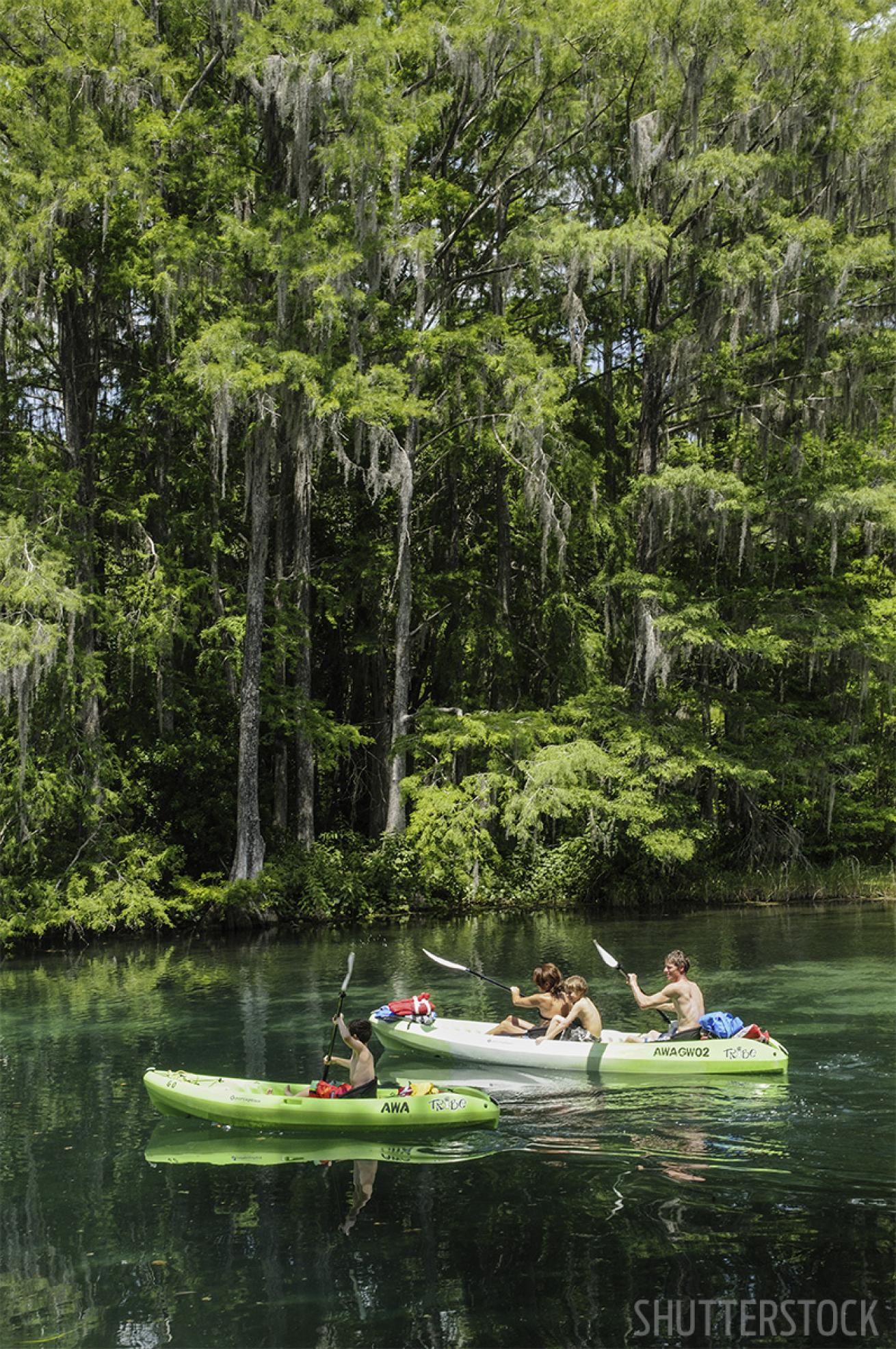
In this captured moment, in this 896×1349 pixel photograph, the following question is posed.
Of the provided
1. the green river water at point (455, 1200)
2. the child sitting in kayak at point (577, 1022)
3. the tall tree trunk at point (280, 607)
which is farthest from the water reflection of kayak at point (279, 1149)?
the tall tree trunk at point (280, 607)

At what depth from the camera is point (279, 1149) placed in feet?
32.9

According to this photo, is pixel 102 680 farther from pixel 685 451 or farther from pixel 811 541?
pixel 811 541

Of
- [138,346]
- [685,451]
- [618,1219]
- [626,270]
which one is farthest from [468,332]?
[618,1219]

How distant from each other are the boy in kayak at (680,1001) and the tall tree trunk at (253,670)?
10.9 m

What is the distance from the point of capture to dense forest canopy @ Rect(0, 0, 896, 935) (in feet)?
70.4

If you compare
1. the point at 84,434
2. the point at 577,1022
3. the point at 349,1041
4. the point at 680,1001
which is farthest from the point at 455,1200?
the point at 84,434

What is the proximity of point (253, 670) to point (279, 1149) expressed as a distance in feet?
43.3

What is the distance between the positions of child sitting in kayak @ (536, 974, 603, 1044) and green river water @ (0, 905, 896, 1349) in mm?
464

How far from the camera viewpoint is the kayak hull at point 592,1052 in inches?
455

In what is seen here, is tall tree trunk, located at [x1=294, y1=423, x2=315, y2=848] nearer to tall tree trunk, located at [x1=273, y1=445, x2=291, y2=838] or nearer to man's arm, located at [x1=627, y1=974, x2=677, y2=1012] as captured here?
tall tree trunk, located at [x1=273, y1=445, x2=291, y2=838]

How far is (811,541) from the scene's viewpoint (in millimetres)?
25625

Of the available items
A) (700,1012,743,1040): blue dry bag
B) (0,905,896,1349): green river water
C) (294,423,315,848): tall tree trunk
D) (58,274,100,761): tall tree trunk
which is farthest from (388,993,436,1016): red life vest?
(294,423,315,848): tall tree trunk

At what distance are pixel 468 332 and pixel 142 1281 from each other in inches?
775

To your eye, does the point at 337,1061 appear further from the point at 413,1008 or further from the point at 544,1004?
the point at 544,1004
